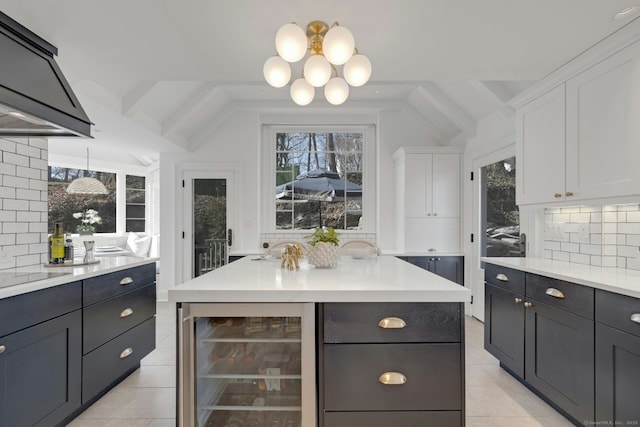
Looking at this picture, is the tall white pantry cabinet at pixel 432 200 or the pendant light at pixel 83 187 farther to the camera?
the pendant light at pixel 83 187

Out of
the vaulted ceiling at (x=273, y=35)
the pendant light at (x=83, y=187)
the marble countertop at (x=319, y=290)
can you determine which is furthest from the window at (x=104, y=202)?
the marble countertop at (x=319, y=290)

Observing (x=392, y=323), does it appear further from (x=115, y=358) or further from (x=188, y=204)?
(x=188, y=204)

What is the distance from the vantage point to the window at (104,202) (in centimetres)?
623

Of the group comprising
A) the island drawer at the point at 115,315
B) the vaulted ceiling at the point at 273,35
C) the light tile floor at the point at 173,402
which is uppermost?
the vaulted ceiling at the point at 273,35

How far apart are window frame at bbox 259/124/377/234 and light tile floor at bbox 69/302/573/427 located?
94.2 inches

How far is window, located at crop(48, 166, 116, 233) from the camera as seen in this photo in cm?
620

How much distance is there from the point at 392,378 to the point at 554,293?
135 centimetres

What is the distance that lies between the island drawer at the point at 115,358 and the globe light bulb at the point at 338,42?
90.7 inches

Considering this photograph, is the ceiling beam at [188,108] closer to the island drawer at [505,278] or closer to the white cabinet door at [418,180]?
the white cabinet door at [418,180]

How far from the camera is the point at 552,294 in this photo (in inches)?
82.7

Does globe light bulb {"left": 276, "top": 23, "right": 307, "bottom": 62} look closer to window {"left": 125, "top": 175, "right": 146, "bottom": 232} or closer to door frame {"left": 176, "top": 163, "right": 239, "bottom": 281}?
door frame {"left": 176, "top": 163, "right": 239, "bottom": 281}

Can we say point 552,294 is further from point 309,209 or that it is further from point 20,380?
point 309,209

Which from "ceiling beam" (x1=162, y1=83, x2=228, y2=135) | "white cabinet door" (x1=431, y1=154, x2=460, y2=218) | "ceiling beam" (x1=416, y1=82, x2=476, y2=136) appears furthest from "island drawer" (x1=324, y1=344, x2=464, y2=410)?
"ceiling beam" (x1=162, y1=83, x2=228, y2=135)

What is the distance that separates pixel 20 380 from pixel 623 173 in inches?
130
